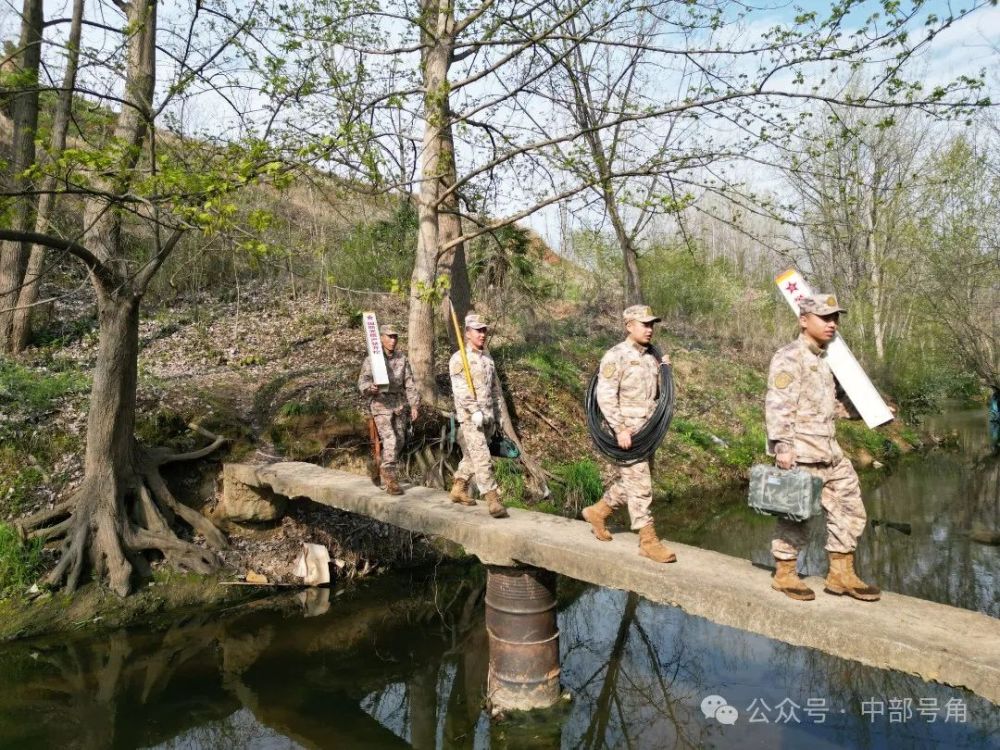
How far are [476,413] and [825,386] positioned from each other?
314cm

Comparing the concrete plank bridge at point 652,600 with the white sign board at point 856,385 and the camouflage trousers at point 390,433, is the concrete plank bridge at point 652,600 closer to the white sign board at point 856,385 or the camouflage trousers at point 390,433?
the camouflage trousers at point 390,433

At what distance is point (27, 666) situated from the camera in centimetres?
654

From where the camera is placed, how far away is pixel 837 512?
4.22m

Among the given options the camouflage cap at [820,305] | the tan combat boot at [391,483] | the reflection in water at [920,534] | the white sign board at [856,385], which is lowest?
the reflection in water at [920,534]

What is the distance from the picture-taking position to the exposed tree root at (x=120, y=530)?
25.0ft

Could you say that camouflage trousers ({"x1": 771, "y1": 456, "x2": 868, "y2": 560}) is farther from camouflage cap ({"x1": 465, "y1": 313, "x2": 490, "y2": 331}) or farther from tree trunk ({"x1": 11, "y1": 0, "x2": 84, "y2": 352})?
tree trunk ({"x1": 11, "y1": 0, "x2": 84, "y2": 352})

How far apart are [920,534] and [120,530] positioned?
11543 millimetres

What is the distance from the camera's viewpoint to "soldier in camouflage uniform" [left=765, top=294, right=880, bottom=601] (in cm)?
419

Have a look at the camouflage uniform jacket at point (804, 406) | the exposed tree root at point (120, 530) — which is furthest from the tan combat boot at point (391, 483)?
the camouflage uniform jacket at point (804, 406)

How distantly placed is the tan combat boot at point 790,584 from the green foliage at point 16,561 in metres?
7.39

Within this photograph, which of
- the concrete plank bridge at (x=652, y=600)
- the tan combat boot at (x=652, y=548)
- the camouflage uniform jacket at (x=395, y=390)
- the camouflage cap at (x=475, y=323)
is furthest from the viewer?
the camouflage uniform jacket at (x=395, y=390)

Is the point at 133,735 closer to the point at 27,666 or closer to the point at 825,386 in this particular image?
the point at 27,666

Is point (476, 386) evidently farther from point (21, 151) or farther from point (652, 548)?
point (21, 151)

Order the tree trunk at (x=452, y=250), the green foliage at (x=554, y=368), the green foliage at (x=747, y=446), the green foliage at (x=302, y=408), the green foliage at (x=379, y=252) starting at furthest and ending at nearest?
1. the green foliage at (x=379, y=252)
2. the green foliage at (x=747, y=446)
3. the green foliage at (x=554, y=368)
4. the tree trunk at (x=452, y=250)
5. the green foliage at (x=302, y=408)
